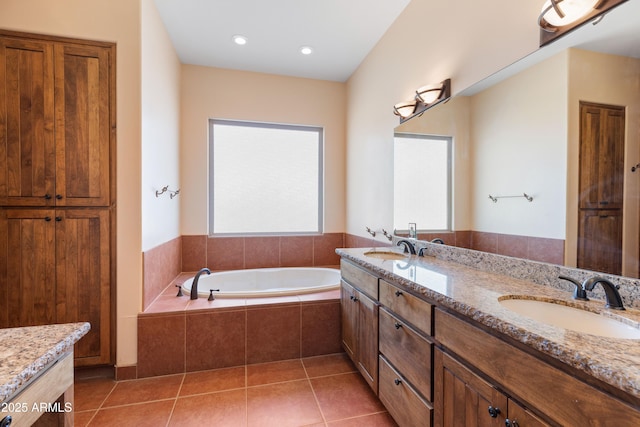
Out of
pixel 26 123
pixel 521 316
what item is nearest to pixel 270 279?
pixel 26 123

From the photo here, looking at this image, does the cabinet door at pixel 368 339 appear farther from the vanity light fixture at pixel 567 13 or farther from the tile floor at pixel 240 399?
the vanity light fixture at pixel 567 13

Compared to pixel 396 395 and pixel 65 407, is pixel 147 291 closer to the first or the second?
pixel 65 407

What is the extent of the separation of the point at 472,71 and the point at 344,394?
84.1 inches

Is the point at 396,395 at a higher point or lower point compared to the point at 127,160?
lower

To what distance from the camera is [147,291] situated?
2.09 m

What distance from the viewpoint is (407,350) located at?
1.34 metres

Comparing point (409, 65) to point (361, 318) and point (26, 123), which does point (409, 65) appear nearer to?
point (361, 318)

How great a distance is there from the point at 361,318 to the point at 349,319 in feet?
0.79

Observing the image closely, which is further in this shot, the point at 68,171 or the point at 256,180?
the point at 256,180

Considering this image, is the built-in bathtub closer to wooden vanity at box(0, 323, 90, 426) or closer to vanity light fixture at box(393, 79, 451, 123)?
wooden vanity at box(0, 323, 90, 426)

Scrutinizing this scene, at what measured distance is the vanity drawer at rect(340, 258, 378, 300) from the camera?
1693 millimetres

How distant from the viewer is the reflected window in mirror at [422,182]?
6.29 feet

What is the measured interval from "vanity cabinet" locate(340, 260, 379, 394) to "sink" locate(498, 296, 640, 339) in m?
0.74

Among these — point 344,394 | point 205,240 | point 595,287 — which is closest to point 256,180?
point 205,240
